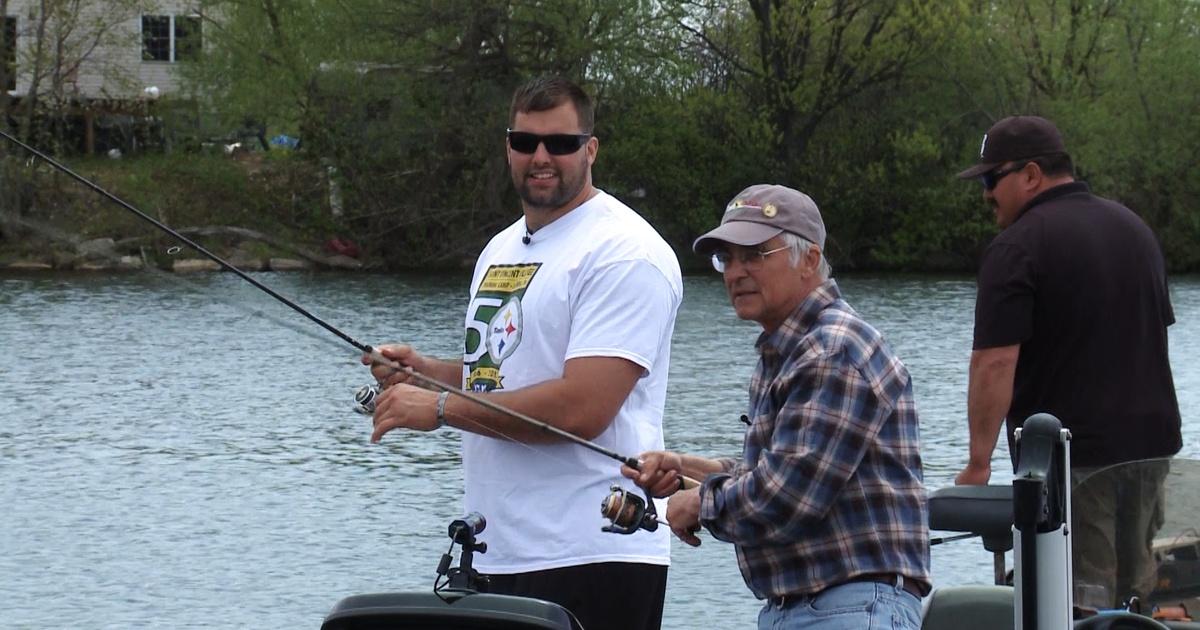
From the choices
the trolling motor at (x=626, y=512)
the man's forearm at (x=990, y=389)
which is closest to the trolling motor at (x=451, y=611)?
the trolling motor at (x=626, y=512)

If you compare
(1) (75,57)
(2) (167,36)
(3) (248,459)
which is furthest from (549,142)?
(2) (167,36)

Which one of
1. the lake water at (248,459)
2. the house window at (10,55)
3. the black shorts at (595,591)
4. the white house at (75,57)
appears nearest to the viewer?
the black shorts at (595,591)

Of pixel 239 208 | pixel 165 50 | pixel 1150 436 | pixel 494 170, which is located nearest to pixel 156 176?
pixel 239 208

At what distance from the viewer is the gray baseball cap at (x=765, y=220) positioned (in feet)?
Result: 9.99

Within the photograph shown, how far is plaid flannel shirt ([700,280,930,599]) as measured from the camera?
2893mm

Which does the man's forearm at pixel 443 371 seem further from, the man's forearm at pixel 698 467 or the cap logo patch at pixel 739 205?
the cap logo patch at pixel 739 205

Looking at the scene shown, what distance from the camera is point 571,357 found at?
3.60 meters

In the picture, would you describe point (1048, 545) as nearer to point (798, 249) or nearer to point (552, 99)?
point (798, 249)

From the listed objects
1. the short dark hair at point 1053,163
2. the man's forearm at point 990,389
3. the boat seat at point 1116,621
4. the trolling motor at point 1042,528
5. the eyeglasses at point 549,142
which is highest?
the eyeglasses at point 549,142

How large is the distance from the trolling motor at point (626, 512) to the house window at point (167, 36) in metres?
44.6

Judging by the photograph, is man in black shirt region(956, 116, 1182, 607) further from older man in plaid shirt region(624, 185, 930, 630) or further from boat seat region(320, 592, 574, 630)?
boat seat region(320, 592, 574, 630)

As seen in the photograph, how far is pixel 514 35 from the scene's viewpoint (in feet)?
124

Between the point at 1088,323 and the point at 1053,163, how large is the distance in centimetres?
42

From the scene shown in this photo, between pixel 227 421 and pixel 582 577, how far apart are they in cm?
1136
